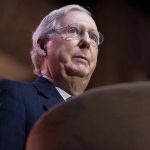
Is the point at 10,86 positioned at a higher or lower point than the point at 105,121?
lower

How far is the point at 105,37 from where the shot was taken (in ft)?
7.86

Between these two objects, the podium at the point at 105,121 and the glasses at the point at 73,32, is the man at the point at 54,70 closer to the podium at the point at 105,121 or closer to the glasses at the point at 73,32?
the glasses at the point at 73,32

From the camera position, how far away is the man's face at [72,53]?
1027mm

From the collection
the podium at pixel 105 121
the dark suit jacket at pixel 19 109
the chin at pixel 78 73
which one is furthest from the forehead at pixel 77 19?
the podium at pixel 105 121

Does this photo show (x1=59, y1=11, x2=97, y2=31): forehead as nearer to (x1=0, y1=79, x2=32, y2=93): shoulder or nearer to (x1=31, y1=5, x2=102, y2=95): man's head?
(x1=31, y1=5, x2=102, y2=95): man's head

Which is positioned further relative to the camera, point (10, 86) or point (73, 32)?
point (73, 32)

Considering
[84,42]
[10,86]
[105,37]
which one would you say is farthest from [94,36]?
[105,37]

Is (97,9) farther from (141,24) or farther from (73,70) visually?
(73,70)

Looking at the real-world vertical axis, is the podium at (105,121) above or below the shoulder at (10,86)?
above

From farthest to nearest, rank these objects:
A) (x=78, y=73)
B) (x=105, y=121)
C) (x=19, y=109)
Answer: (x=78, y=73), (x=19, y=109), (x=105, y=121)

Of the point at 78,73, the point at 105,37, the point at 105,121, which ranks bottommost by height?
the point at 105,37

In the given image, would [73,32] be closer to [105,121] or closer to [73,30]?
[73,30]

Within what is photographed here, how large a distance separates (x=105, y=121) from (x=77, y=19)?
0.74m

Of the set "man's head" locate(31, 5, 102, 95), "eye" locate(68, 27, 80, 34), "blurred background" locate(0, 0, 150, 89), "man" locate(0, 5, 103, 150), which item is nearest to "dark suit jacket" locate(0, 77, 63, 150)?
"man" locate(0, 5, 103, 150)
